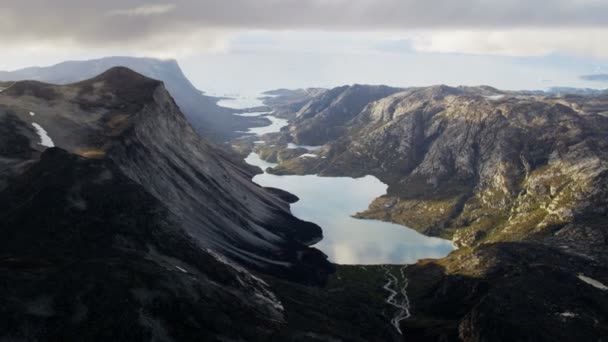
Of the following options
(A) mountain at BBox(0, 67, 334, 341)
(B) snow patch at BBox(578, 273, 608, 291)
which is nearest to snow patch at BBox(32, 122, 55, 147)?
(A) mountain at BBox(0, 67, 334, 341)

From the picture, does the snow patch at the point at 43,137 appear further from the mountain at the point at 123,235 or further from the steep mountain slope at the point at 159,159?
the steep mountain slope at the point at 159,159

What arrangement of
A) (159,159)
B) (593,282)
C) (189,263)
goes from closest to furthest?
1. (189,263)
2. (593,282)
3. (159,159)

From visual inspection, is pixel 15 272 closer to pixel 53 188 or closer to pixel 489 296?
pixel 53 188

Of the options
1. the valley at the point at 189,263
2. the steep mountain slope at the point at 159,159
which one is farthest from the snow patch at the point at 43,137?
the steep mountain slope at the point at 159,159

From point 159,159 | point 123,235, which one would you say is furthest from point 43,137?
point 123,235

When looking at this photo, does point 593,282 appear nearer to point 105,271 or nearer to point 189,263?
point 189,263
